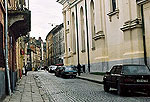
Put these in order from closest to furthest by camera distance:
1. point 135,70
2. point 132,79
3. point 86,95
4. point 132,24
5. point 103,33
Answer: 1. point 132,79
2. point 135,70
3. point 86,95
4. point 132,24
5. point 103,33

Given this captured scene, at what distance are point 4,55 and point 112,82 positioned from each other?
5.65 metres

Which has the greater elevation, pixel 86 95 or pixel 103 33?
pixel 103 33

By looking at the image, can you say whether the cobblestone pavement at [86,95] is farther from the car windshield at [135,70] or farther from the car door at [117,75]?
the car windshield at [135,70]

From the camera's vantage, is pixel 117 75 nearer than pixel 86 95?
Yes

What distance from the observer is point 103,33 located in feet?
120

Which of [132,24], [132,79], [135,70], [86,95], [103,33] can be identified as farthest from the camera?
[103,33]

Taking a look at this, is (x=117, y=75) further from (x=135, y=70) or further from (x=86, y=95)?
(x=86, y=95)

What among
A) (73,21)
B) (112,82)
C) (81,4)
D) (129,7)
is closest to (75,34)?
(73,21)

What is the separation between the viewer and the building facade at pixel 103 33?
27625 mm

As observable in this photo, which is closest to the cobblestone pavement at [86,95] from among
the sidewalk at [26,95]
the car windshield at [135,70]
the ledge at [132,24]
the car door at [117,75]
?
the sidewalk at [26,95]

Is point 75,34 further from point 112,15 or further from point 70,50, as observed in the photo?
point 112,15

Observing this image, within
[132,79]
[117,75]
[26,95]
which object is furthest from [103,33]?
[132,79]

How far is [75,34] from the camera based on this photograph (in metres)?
50.8

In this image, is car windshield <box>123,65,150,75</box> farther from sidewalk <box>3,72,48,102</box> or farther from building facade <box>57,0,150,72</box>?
building facade <box>57,0,150,72</box>
